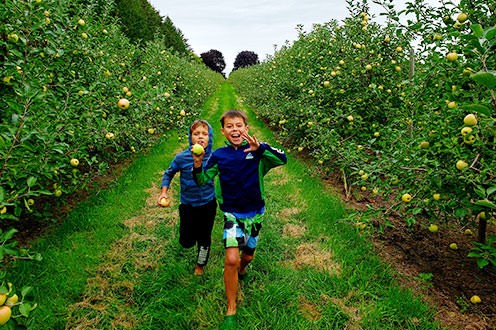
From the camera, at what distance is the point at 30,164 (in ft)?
6.51

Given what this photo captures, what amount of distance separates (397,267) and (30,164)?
272 centimetres

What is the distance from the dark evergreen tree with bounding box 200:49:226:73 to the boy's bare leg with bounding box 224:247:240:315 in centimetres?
5918

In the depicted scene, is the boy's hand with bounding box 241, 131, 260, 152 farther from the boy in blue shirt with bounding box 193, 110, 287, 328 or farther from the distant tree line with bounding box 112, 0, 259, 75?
the distant tree line with bounding box 112, 0, 259, 75

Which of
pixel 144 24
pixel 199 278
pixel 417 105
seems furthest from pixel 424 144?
pixel 144 24

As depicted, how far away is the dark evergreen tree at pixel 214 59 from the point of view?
58.3 metres

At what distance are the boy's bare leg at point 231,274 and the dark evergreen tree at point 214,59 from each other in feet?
194

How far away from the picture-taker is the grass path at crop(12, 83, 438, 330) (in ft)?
6.72

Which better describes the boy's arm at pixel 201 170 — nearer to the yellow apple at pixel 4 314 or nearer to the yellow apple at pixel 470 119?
the yellow apple at pixel 4 314

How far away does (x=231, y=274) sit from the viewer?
1947 millimetres

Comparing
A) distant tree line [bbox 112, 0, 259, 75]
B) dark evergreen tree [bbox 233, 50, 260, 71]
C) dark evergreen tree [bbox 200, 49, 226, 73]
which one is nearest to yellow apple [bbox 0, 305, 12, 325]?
distant tree line [bbox 112, 0, 259, 75]

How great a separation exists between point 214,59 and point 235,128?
201 feet

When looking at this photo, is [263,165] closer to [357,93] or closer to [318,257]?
[318,257]

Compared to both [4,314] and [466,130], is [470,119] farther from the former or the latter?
[4,314]

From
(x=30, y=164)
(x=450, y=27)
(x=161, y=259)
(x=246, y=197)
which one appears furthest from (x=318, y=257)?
(x=30, y=164)
